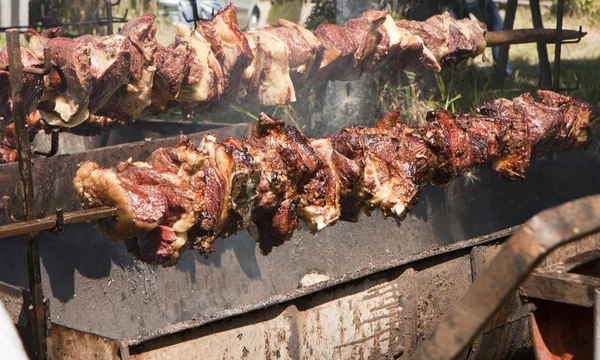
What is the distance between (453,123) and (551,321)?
5.60 ft

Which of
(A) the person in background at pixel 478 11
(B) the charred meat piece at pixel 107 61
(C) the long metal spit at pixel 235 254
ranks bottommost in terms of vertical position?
(C) the long metal spit at pixel 235 254

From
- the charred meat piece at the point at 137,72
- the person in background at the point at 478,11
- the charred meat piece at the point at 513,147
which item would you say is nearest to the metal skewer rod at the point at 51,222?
the charred meat piece at the point at 137,72

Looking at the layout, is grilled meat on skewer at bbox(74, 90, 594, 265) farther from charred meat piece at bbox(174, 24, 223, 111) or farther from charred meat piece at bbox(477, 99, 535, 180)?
charred meat piece at bbox(174, 24, 223, 111)

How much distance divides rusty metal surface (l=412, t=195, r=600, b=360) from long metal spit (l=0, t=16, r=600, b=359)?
1.15 meters

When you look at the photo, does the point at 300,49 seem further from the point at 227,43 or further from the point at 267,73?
the point at 227,43

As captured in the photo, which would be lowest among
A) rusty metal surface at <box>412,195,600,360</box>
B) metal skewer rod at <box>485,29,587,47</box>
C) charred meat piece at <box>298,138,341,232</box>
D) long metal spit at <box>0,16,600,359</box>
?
long metal spit at <box>0,16,600,359</box>

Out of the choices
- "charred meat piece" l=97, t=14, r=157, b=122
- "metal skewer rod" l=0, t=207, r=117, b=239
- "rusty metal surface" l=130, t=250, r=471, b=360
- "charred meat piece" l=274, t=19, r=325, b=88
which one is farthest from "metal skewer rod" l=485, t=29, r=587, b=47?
"metal skewer rod" l=0, t=207, r=117, b=239

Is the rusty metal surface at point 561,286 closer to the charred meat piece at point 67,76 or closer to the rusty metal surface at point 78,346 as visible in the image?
the rusty metal surface at point 78,346

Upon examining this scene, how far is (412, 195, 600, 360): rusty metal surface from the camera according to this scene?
1371 mm

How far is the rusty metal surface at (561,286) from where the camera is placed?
7.02ft

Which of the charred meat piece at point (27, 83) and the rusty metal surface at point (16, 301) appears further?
the charred meat piece at point (27, 83)

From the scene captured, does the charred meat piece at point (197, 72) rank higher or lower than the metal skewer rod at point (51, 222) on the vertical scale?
higher

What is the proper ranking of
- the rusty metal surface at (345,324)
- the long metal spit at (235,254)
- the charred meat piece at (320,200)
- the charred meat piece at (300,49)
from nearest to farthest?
1. the rusty metal surface at (345,324)
2. the long metal spit at (235,254)
3. the charred meat piece at (320,200)
4. the charred meat piece at (300,49)

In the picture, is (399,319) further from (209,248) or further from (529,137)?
(529,137)
